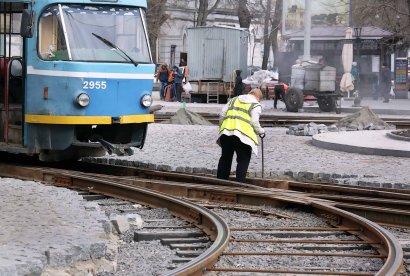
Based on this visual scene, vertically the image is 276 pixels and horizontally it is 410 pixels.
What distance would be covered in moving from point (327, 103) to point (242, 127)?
80.9ft

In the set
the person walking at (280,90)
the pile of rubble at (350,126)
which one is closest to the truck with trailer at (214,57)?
the person walking at (280,90)

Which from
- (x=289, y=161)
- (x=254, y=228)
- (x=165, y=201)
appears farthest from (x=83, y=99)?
(x=254, y=228)

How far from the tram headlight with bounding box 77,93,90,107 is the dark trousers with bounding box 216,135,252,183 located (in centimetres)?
214

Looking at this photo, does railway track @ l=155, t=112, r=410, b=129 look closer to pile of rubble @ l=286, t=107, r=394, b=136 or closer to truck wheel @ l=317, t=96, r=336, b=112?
pile of rubble @ l=286, t=107, r=394, b=136

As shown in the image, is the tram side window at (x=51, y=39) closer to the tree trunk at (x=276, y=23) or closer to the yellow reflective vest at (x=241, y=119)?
the yellow reflective vest at (x=241, y=119)

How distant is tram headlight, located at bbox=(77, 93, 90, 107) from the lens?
600 inches

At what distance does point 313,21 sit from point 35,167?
1250 inches

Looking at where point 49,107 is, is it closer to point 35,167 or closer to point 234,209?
point 35,167

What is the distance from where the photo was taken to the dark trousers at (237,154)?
14531mm

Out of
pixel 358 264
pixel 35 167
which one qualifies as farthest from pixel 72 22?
pixel 358 264

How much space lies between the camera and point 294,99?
37625 mm

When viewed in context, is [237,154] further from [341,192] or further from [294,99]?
[294,99]

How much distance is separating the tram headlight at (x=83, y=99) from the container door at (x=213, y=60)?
31036 mm

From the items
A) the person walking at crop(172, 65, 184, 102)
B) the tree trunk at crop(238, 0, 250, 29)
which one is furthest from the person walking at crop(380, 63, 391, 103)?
the tree trunk at crop(238, 0, 250, 29)
